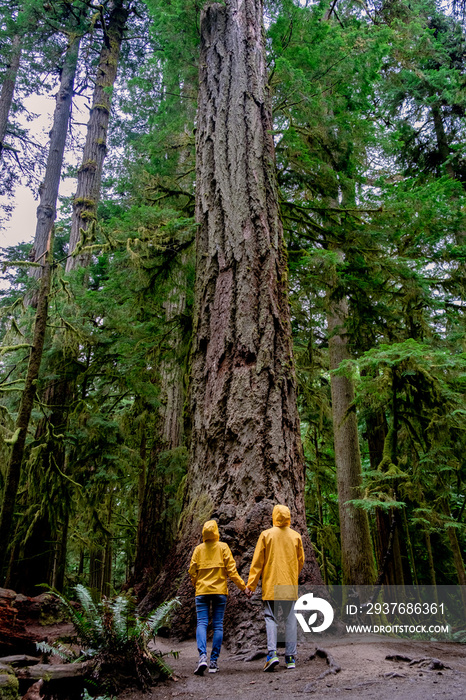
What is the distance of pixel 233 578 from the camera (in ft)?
11.8

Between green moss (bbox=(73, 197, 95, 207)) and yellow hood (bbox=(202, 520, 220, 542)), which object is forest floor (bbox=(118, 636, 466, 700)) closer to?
yellow hood (bbox=(202, 520, 220, 542))

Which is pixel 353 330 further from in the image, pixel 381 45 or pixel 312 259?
pixel 381 45

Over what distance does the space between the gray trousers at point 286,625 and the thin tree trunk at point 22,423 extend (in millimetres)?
3003

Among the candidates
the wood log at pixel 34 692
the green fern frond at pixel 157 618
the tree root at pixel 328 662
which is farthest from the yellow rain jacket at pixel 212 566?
the wood log at pixel 34 692

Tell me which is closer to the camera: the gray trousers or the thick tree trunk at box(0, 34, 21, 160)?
the gray trousers

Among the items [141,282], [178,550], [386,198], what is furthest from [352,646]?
[386,198]

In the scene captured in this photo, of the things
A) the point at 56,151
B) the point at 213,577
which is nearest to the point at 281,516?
the point at 213,577

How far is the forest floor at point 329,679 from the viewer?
2496mm

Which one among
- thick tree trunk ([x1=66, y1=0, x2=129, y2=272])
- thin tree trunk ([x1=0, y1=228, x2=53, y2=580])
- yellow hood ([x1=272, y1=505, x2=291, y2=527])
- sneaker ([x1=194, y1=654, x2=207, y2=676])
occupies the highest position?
thick tree trunk ([x1=66, y1=0, x2=129, y2=272])

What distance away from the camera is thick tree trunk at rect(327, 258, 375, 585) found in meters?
8.02

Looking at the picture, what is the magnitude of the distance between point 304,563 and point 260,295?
8.95 feet

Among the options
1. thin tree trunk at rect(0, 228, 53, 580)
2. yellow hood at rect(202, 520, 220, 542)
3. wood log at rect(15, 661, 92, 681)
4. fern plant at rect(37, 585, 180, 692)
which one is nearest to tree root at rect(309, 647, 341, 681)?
fern plant at rect(37, 585, 180, 692)

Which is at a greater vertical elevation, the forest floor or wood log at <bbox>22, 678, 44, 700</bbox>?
wood log at <bbox>22, 678, 44, 700</bbox>

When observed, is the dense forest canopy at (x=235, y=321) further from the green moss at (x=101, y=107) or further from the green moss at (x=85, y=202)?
the green moss at (x=101, y=107)
